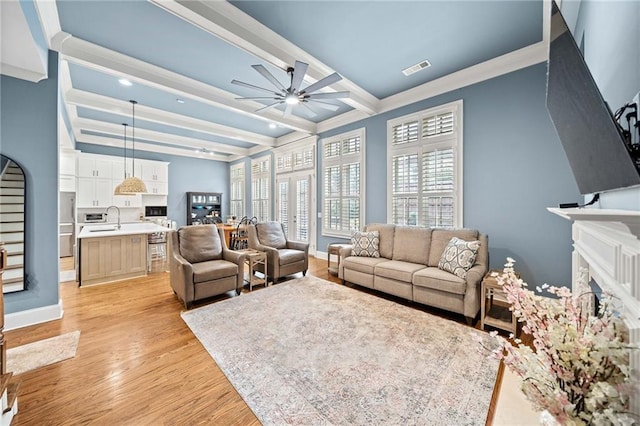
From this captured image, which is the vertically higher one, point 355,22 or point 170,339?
point 355,22

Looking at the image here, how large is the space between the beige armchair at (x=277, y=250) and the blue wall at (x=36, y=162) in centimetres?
247

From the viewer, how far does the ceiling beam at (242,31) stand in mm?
2416

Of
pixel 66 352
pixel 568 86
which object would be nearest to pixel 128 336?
pixel 66 352

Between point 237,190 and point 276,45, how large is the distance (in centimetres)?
680

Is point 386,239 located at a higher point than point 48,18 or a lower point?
lower

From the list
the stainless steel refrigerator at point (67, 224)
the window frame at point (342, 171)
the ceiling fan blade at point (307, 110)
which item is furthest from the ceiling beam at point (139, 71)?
the stainless steel refrigerator at point (67, 224)

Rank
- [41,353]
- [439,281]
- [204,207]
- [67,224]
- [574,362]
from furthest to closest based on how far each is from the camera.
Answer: [204,207] < [67,224] < [439,281] < [41,353] < [574,362]

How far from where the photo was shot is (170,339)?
2.52m

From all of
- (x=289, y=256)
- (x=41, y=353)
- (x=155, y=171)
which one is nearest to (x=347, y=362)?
(x=289, y=256)

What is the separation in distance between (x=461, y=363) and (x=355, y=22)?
3474 millimetres

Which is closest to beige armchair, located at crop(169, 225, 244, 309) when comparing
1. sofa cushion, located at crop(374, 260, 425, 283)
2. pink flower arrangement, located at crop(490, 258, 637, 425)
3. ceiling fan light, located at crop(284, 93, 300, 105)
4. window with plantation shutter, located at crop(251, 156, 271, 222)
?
sofa cushion, located at crop(374, 260, 425, 283)

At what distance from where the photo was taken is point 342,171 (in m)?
5.70

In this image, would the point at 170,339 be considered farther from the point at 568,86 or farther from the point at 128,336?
the point at 568,86

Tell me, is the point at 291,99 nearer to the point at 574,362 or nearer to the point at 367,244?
the point at 367,244
